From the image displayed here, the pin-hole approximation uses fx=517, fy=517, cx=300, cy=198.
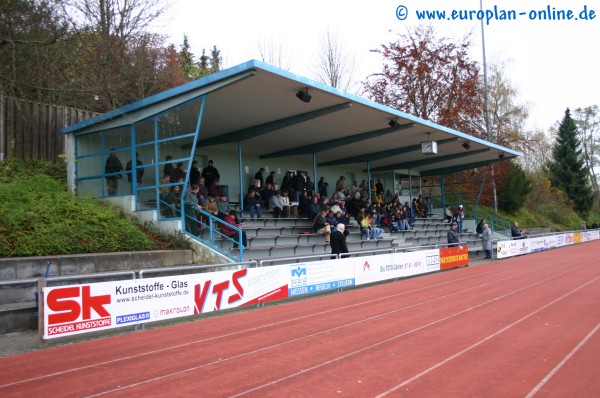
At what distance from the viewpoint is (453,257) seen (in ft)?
68.7

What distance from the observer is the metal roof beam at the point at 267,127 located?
650 inches

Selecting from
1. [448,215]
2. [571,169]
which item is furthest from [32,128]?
[571,169]

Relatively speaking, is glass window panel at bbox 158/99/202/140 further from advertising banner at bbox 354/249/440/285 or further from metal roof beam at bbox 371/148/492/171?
metal roof beam at bbox 371/148/492/171

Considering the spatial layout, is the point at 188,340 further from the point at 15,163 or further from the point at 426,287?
the point at 15,163

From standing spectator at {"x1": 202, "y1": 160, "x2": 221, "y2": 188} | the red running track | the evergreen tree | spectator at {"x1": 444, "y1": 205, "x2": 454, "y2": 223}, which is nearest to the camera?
the red running track

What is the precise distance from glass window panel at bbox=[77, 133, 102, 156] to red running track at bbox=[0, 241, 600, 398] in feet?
27.8

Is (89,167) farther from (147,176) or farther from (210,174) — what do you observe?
(210,174)

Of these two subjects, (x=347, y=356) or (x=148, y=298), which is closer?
(x=347, y=356)

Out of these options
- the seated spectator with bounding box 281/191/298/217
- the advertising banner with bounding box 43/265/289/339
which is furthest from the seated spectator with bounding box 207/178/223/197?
the advertising banner with bounding box 43/265/289/339

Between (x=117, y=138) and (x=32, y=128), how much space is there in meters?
2.99

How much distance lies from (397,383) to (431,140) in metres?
18.8

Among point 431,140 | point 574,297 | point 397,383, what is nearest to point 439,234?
point 431,140

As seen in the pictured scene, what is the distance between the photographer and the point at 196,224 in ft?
49.0

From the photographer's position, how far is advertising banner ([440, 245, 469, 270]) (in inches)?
790
